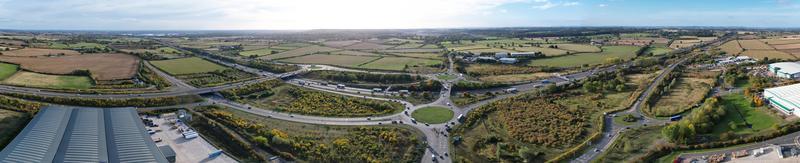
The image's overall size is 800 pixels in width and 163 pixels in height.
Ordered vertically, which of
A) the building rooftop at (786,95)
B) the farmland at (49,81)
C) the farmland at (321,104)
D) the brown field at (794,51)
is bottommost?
the farmland at (321,104)

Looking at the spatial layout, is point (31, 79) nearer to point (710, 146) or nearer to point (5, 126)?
point (5, 126)

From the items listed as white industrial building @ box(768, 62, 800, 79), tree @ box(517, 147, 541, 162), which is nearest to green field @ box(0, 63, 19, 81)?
tree @ box(517, 147, 541, 162)

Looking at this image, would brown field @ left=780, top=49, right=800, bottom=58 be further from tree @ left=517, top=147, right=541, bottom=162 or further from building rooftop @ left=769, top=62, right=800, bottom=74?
tree @ left=517, top=147, right=541, bottom=162

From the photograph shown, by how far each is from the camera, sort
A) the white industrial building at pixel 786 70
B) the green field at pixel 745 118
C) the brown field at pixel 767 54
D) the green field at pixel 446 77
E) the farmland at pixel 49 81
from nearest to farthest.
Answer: the green field at pixel 745 118, the farmland at pixel 49 81, the white industrial building at pixel 786 70, the green field at pixel 446 77, the brown field at pixel 767 54

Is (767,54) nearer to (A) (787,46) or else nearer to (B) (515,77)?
(A) (787,46)

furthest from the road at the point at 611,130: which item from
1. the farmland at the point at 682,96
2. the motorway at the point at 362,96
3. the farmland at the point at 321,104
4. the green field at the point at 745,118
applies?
the farmland at the point at 321,104

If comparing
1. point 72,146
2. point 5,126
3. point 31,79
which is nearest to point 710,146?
point 72,146

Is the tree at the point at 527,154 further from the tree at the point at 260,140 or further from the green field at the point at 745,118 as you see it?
the tree at the point at 260,140
